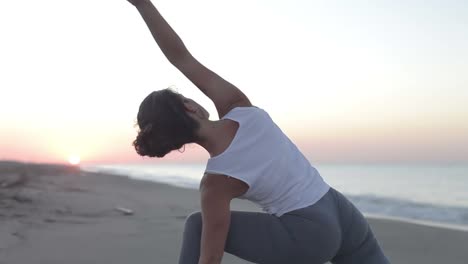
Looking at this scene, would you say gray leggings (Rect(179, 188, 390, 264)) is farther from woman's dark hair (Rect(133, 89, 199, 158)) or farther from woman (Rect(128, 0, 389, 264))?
woman's dark hair (Rect(133, 89, 199, 158))

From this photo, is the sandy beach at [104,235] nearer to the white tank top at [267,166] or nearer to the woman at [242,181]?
the woman at [242,181]

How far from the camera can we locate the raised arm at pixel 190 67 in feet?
6.93

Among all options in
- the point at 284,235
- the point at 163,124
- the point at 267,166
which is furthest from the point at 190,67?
the point at 284,235

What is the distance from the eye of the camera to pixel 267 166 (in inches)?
76.1

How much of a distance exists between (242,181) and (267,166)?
0.10m

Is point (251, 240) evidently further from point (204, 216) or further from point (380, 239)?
point (380, 239)

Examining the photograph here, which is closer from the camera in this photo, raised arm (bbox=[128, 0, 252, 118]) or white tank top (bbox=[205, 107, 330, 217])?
white tank top (bbox=[205, 107, 330, 217])

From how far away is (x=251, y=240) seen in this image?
6.73ft

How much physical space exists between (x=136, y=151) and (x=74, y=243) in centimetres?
320

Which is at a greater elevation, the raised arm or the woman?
the raised arm

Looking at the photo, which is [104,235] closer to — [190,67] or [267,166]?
[190,67]

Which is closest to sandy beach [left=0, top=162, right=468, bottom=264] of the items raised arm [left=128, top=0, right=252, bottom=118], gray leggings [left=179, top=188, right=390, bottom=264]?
gray leggings [left=179, top=188, right=390, bottom=264]

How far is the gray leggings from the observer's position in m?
2.00

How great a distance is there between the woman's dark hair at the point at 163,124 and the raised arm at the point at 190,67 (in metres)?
0.19
